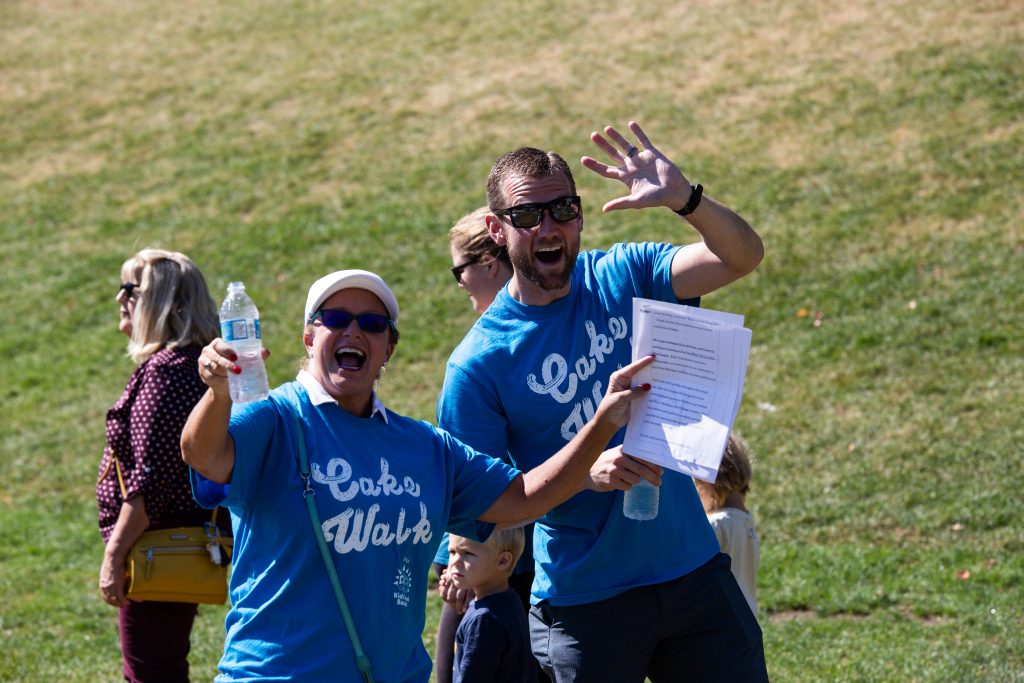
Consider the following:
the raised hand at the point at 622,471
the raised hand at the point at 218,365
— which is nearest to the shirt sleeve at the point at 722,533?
the raised hand at the point at 622,471

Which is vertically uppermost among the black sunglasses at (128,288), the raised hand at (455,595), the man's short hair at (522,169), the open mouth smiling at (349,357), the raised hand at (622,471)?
the man's short hair at (522,169)

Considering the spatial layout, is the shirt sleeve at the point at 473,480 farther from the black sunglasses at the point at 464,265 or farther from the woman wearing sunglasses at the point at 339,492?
the black sunglasses at the point at 464,265

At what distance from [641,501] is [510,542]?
803mm

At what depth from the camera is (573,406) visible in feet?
12.6

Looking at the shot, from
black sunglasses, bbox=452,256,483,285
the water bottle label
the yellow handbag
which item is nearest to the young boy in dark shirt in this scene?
black sunglasses, bbox=452,256,483,285

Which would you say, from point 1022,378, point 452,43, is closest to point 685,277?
point 1022,378

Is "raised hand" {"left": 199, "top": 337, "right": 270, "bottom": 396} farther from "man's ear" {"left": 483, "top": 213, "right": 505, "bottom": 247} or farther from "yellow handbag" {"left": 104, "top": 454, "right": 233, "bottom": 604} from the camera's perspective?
"yellow handbag" {"left": 104, "top": 454, "right": 233, "bottom": 604}

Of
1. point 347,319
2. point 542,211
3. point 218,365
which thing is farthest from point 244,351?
point 542,211

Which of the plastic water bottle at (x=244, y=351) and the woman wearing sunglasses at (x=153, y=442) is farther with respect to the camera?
the woman wearing sunglasses at (x=153, y=442)

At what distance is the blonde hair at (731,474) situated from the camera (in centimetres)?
495

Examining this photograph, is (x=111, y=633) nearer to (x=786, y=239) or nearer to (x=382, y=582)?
(x=382, y=582)

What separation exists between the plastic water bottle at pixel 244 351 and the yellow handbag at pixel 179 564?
197 cm

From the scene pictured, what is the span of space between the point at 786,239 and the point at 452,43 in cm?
936

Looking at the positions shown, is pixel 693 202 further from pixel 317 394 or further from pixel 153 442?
pixel 153 442
